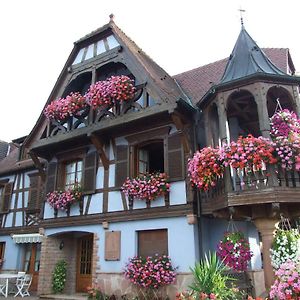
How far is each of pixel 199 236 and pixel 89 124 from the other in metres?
5.00

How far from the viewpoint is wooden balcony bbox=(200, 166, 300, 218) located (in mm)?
7148

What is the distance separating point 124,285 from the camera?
957 centimetres

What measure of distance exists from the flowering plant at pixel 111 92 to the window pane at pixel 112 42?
1.57 metres

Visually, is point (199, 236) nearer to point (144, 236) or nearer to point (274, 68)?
point (144, 236)

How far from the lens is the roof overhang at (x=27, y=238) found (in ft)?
42.9

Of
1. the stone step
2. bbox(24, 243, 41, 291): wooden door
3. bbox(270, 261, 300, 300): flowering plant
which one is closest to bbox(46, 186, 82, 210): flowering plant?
the stone step

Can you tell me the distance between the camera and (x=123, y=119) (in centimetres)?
1034

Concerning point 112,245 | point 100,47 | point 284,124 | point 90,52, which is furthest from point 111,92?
point 284,124

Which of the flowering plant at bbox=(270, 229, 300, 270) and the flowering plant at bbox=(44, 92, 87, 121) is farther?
the flowering plant at bbox=(44, 92, 87, 121)

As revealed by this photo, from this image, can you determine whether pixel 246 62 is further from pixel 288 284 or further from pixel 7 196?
pixel 7 196

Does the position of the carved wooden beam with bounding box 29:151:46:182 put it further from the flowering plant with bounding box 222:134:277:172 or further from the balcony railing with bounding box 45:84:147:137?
the flowering plant with bounding box 222:134:277:172

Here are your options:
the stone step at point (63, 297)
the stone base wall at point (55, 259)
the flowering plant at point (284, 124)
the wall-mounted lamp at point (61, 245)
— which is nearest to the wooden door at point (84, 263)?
the stone base wall at point (55, 259)

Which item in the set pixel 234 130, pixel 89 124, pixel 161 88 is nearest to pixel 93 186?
pixel 89 124

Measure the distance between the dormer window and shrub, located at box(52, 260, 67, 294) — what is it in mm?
7254
